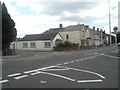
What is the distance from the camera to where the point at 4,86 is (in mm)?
8492

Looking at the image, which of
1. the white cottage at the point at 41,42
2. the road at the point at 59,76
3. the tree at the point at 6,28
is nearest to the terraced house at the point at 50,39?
the white cottage at the point at 41,42

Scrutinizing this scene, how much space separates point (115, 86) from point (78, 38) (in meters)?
61.6

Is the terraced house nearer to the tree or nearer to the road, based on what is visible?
the tree

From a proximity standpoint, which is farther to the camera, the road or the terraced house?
the terraced house

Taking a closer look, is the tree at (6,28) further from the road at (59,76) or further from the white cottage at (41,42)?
the white cottage at (41,42)

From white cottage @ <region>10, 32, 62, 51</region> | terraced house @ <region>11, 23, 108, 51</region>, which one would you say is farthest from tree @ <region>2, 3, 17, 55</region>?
white cottage @ <region>10, 32, 62, 51</region>

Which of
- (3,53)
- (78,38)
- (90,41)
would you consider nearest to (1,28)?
(3,53)

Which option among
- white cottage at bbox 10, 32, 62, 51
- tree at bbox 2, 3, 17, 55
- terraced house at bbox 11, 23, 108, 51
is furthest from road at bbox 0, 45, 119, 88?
white cottage at bbox 10, 32, 62, 51

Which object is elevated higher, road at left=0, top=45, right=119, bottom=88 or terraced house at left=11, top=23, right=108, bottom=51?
terraced house at left=11, top=23, right=108, bottom=51

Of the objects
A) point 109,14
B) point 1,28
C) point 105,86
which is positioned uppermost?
point 109,14

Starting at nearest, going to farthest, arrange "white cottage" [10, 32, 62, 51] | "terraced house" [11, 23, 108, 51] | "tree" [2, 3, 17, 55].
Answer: "tree" [2, 3, 17, 55]
"white cottage" [10, 32, 62, 51]
"terraced house" [11, 23, 108, 51]

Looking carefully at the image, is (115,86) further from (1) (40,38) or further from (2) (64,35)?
(2) (64,35)

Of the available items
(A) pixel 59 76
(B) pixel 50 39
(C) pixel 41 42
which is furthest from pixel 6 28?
(C) pixel 41 42

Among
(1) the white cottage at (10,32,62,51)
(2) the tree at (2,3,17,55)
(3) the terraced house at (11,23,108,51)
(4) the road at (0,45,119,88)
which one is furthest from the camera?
(3) the terraced house at (11,23,108,51)
